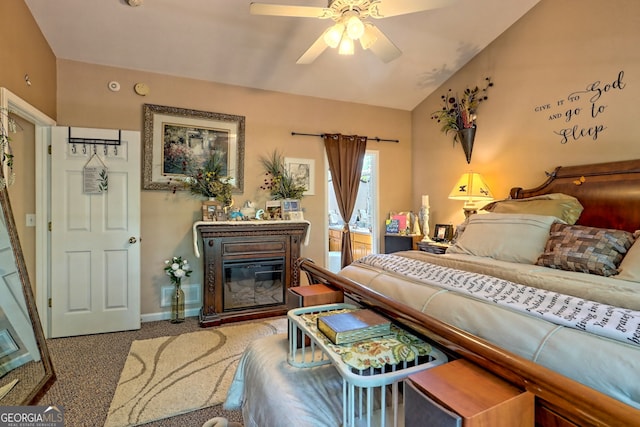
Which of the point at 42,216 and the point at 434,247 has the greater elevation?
the point at 42,216

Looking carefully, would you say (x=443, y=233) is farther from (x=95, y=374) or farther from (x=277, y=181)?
(x=95, y=374)

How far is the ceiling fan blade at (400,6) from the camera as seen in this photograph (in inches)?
77.6

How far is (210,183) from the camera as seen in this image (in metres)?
3.49

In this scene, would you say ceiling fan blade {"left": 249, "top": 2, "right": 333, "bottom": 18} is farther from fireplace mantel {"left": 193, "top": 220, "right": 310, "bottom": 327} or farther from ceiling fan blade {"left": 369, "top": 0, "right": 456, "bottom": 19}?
fireplace mantel {"left": 193, "top": 220, "right": 310, "bottom": 327}

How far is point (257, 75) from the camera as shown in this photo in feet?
12.0

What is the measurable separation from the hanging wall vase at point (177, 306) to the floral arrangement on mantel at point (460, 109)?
12.6ft

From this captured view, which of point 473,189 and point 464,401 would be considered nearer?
point 464,401

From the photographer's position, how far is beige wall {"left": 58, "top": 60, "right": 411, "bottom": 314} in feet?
10.7

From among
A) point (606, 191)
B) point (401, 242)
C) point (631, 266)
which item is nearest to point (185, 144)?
point (401, 242)

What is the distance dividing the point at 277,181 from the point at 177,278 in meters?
1.60

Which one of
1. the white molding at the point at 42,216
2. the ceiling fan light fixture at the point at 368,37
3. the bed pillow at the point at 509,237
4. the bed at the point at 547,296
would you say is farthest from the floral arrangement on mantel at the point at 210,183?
the bed pillow at the point at 509,237

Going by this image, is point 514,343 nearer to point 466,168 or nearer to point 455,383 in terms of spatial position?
point 455,383

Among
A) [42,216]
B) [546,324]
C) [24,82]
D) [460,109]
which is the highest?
[460,109]

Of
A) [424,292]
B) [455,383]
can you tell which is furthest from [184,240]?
[455,383]
